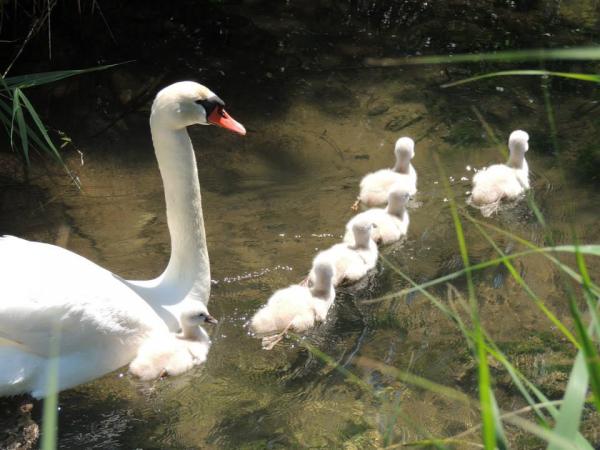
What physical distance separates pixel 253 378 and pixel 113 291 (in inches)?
32.5

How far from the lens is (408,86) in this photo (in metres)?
7.30

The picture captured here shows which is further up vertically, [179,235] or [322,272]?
[179,235]

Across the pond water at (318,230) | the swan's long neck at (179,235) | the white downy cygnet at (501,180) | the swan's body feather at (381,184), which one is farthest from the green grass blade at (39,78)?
the white downy cygnet at (501,180)

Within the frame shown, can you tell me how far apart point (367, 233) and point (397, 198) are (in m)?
0.43

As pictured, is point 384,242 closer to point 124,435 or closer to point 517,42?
point 124,435

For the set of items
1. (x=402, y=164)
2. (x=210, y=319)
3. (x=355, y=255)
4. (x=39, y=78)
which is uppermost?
(x=39, y=78)

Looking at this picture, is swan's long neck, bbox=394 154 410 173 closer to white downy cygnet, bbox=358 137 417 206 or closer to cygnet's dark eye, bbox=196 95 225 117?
white downy cygnet, bbox=358 137 417 206

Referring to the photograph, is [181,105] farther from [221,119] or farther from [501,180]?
[501,180]

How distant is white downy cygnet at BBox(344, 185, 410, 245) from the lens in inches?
222

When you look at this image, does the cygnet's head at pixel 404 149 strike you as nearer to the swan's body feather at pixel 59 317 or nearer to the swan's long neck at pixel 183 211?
the swan's long neck at pixel 183 211

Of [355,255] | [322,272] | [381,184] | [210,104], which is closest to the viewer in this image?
[210,104]

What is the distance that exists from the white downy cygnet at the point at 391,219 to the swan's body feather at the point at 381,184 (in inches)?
7.5

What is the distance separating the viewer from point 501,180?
584cm

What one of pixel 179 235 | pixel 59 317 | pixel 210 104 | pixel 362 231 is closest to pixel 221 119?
pixel 210 104
